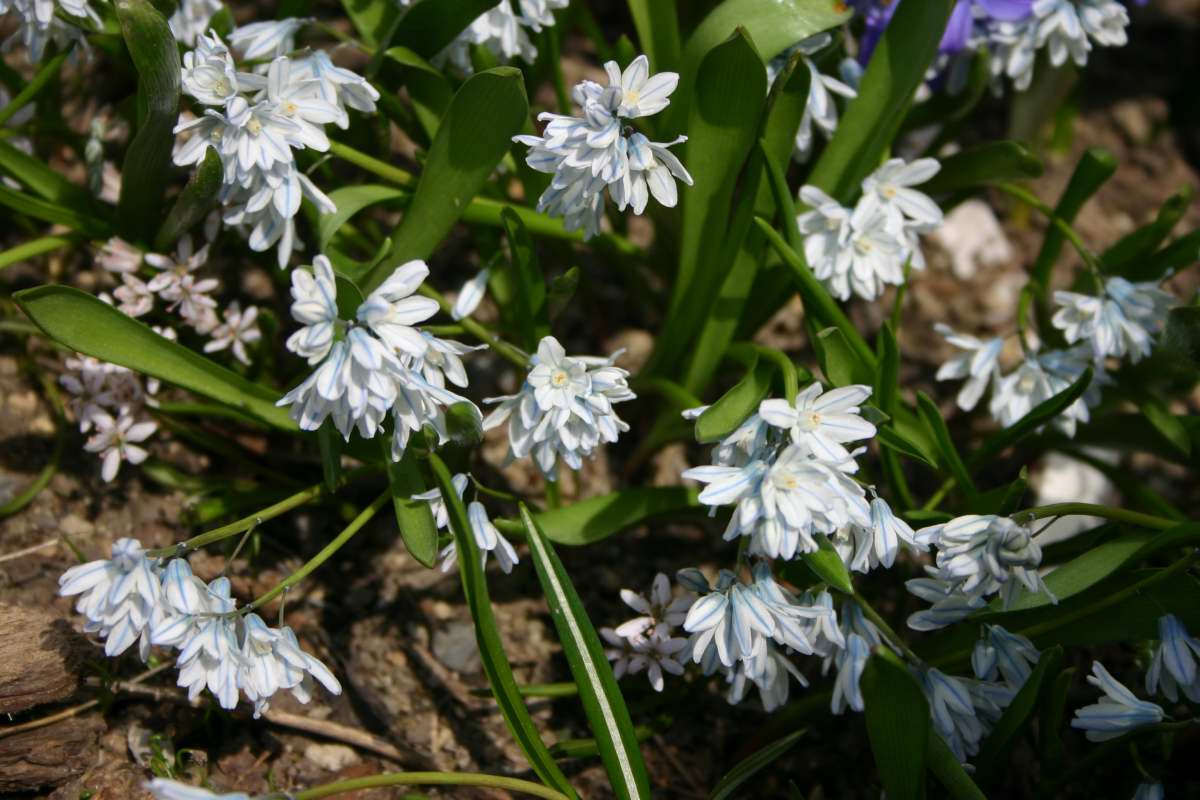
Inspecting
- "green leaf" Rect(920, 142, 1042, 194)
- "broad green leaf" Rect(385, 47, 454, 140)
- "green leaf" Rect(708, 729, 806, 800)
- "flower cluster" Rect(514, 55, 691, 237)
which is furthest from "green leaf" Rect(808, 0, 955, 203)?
"green leaf" Rect(708, 729, 806, 800)

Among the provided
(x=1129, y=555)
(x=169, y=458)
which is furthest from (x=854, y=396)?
(x=169, y=458)

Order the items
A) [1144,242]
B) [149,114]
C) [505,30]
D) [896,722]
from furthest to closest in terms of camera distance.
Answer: [1144,242]
[505,30]
[149,114]
[896,722]

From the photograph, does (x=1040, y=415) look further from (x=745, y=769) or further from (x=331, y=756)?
(x=331, y=756)

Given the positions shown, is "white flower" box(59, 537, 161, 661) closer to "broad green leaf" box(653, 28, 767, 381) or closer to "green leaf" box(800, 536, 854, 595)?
"green leaf" box(800, 536, 854, 595)

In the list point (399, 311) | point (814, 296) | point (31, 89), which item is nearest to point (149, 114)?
point (31, 89)

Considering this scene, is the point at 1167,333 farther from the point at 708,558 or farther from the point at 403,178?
the point at 403,178

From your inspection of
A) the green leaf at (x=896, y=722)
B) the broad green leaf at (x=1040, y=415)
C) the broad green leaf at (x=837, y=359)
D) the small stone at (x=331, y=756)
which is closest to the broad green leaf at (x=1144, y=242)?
the broad green leaf at (x=1040, y=415)

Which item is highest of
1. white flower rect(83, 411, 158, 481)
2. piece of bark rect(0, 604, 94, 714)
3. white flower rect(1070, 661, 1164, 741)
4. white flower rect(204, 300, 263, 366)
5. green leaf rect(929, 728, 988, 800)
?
white flower rect(1070, 661, 1164, 741)
